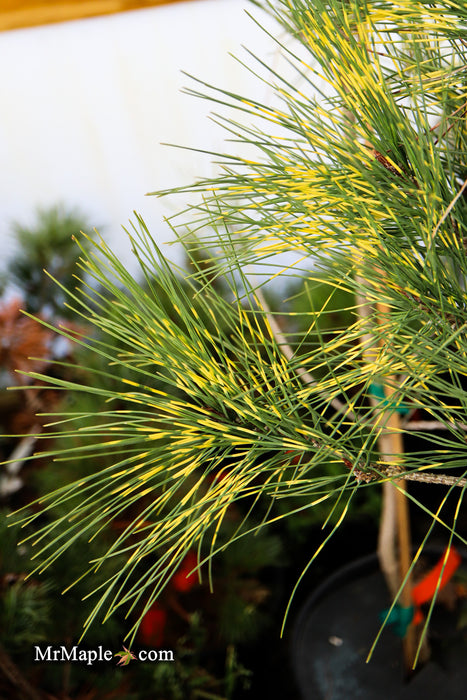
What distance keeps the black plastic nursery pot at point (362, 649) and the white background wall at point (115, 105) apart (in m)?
0.79

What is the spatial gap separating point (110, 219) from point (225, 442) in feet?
3.75

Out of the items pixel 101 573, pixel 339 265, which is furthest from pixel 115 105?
pixel 339 265

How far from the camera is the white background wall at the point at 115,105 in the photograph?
1.24 meters

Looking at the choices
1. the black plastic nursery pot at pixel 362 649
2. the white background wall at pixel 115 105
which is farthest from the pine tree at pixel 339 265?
the white background wall at pixel 115 105

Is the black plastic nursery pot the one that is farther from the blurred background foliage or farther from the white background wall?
the white background wall

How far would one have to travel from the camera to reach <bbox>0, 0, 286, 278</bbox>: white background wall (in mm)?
1237

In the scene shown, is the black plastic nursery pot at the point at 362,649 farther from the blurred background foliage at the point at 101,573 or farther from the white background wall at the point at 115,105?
the white background wall at the point at 115,105

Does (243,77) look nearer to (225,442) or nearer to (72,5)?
(72,5)

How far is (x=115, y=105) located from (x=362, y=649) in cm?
112

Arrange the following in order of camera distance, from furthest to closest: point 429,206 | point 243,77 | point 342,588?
point 243,77 < point 342,588 < point 429,206

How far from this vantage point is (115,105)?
51.4 inches

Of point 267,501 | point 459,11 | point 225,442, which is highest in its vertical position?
point 459,11

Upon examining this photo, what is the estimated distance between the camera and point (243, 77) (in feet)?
4.22

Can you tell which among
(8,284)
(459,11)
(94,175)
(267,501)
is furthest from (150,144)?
(459,11)
